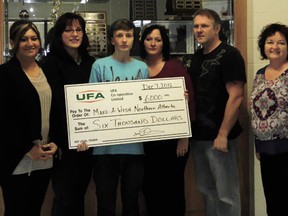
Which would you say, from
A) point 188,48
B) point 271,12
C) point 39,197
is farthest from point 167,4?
point 39,197

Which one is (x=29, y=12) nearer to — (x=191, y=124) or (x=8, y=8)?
(x=8, y=8)

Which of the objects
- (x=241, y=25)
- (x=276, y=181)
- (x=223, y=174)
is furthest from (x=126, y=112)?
(x=241, y=25)

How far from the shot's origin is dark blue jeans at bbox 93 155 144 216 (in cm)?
230

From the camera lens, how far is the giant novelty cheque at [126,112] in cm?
228

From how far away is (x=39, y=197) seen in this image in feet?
7.14

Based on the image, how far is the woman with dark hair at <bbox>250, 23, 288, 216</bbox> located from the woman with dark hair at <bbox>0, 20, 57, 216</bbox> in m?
1.21

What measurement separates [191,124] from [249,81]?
66 cm

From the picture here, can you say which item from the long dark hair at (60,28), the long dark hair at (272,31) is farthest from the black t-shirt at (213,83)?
the long dark hair at (60,28)

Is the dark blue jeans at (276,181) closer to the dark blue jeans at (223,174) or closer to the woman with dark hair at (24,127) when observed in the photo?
the dark blue jeans at (223,174)

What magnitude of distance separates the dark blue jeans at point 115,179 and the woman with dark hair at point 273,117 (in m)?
0.74

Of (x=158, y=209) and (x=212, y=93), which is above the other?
(x=212, y=93)
